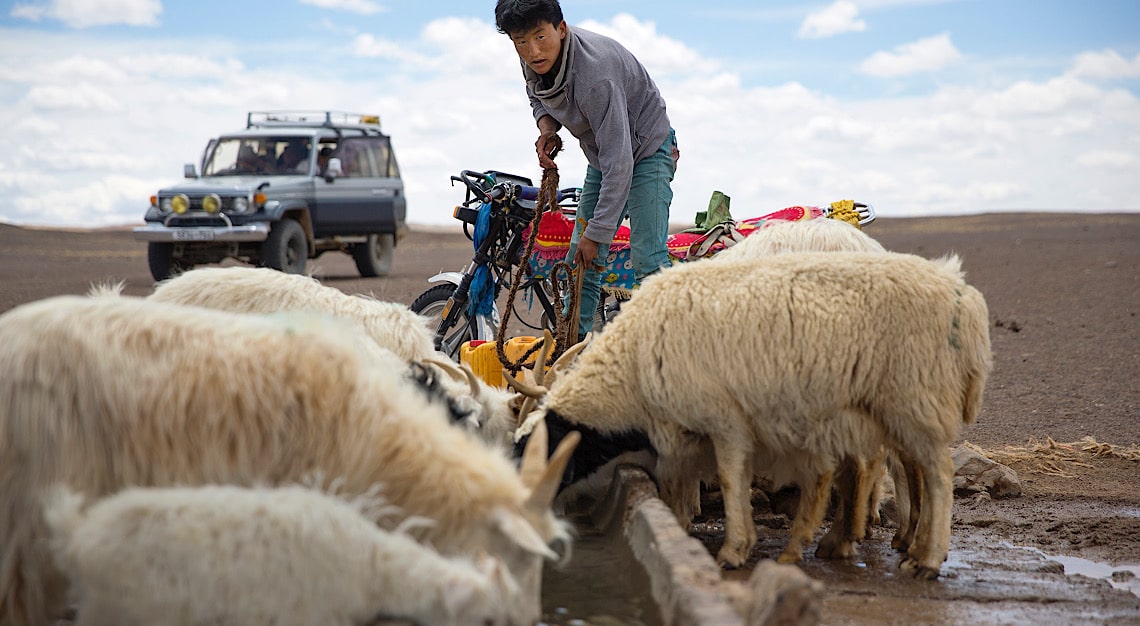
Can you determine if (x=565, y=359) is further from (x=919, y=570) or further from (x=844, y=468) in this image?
(x=919, y=570)

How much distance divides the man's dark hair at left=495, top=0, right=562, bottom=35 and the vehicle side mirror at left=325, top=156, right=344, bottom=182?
12.2 m

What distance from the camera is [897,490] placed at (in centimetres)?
554

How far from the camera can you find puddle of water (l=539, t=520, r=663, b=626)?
3.84 metres

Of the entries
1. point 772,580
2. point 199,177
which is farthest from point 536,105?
point 199,177

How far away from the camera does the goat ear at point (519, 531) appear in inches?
125

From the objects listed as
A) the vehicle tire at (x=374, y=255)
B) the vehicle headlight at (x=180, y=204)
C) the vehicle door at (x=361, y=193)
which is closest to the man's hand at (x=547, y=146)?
the vehicle headlight at (x=180, y=204)

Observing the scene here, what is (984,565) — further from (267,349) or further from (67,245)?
(67,245)

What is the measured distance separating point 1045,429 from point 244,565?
6925mm

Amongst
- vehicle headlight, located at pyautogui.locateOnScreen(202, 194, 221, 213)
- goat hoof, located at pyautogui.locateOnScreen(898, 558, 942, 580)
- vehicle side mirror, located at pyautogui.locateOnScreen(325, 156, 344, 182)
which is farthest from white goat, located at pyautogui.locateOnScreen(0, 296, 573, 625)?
vehicle side mirror, located at pyautogui.locateOnScreen(325, 156, 344, 182)

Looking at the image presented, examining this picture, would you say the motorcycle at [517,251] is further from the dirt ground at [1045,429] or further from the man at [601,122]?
the dirt ground at [1045,429]

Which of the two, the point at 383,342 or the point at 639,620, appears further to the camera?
the point at 383,342

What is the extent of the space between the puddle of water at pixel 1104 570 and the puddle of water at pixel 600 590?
2122 millimetres

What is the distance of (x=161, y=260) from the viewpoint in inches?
647

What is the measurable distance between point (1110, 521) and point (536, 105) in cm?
394
